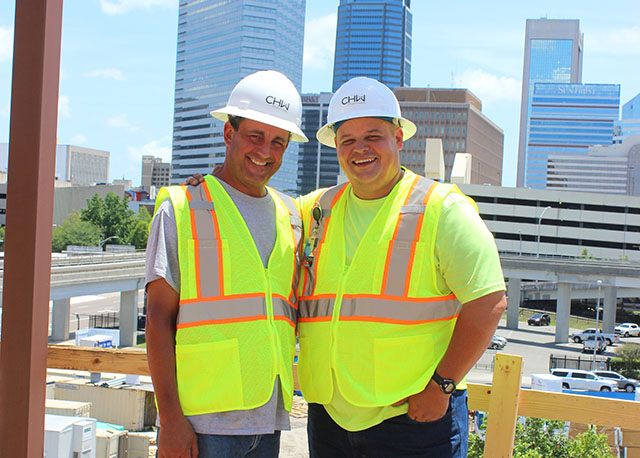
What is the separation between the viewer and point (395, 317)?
273cm

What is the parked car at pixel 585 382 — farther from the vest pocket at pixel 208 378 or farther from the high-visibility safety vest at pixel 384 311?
the vest pocket at pixel 208 378

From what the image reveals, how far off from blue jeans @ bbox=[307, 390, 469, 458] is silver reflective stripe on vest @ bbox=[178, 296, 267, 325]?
0.72 metres

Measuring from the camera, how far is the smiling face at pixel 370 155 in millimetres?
2979

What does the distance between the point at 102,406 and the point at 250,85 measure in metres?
17.8

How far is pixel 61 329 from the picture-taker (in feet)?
125

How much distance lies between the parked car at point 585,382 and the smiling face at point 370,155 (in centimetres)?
2737

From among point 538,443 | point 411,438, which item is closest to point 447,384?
point 411,438

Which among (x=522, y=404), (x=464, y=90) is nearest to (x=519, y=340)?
(x=522, y=404)

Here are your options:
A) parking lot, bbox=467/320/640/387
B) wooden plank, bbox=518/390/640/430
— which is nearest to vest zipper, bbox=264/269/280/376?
wooden plank, bbox=518/390/640/430

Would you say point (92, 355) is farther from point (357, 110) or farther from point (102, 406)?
point (102, 406)

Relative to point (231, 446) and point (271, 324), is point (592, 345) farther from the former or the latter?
point (231, 446)

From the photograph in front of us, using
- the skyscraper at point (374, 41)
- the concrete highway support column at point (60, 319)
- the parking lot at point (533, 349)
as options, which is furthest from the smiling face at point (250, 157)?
the skyscraper at point (374, 41)

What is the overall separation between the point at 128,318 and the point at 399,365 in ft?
134

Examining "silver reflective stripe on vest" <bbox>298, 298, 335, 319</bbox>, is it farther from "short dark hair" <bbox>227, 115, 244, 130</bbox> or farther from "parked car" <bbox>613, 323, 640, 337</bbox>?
"parked car" <bbox>613, 323, 640, 337</bbox>
